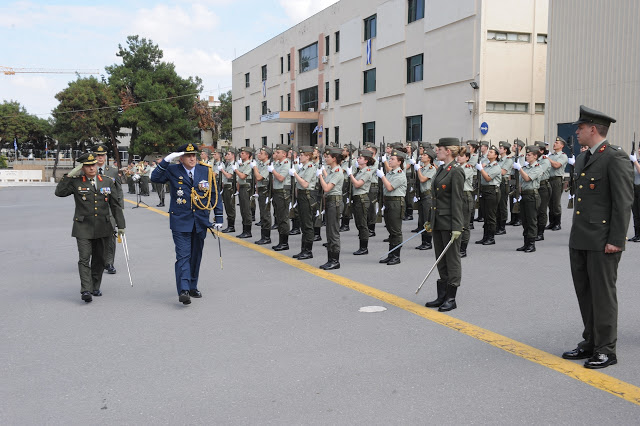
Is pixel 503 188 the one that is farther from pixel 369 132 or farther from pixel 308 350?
pixel 369 132

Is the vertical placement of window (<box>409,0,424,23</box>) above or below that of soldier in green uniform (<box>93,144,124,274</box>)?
above

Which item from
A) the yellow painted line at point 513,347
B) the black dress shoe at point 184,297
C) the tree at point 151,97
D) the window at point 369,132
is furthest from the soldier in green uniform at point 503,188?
the tree at point 151,97

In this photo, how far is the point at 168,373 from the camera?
15.3ft

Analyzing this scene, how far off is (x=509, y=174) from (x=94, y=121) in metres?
49.9

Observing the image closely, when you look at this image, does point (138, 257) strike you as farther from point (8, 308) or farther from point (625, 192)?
point (625, 192)

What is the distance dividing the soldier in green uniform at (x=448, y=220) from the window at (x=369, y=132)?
30.5 meters

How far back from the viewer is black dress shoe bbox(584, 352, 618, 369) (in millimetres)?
4664

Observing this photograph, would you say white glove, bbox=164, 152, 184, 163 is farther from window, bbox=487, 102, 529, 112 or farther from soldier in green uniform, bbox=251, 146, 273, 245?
window, bbox=487, 102, 529, 112

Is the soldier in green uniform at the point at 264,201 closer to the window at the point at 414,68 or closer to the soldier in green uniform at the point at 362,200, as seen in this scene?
the soldier in green uniform at the point at 362,200

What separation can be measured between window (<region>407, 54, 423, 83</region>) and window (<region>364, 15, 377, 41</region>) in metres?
4.69

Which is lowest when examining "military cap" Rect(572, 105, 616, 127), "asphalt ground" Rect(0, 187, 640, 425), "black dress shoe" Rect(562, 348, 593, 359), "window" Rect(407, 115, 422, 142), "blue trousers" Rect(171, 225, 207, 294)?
"asphalt ground" Rect(0, 187, 640, 425)

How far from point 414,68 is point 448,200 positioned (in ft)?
88.8

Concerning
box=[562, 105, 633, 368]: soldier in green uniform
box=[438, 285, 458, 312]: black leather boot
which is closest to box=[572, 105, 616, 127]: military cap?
box=[562, 105, 633, 368]: soldier in green uniform

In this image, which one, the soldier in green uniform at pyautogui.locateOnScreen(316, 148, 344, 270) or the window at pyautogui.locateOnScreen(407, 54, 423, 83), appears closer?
the soldier in green uniform at pyautogui.locateOnScreen(316, 148, 344, 270)
